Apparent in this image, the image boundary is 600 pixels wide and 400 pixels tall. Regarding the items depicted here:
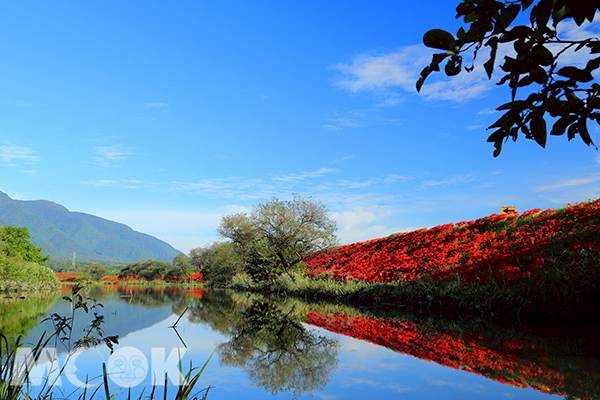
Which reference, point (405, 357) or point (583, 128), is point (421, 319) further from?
point (583, 128)

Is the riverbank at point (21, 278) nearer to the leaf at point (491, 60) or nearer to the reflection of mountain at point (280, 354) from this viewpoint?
the reflection of mountain at point (280, 354)

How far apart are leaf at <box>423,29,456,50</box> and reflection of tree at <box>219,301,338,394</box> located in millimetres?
2920


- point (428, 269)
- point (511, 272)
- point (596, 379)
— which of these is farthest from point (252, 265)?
point (596, 379)

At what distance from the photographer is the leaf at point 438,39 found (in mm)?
1601

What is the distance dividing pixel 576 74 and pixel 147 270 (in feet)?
142

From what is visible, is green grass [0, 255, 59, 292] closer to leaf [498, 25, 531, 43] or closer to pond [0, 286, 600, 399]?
pond [0, 286, 600, 399]

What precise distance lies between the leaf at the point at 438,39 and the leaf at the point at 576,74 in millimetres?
411

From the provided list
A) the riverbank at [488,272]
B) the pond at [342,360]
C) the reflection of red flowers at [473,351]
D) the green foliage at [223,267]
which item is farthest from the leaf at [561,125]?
the green foliage at [223,267]

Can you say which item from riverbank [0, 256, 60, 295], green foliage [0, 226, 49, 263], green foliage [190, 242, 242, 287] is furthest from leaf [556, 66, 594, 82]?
green foliage [0, 226, 49, 263]

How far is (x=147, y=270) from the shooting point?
41531mm

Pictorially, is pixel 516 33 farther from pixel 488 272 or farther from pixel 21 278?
pixel 21 278

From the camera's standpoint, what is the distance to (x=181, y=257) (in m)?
43.1

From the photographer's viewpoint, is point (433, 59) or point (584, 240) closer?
point (433, 59)

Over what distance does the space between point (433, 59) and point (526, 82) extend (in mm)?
364
